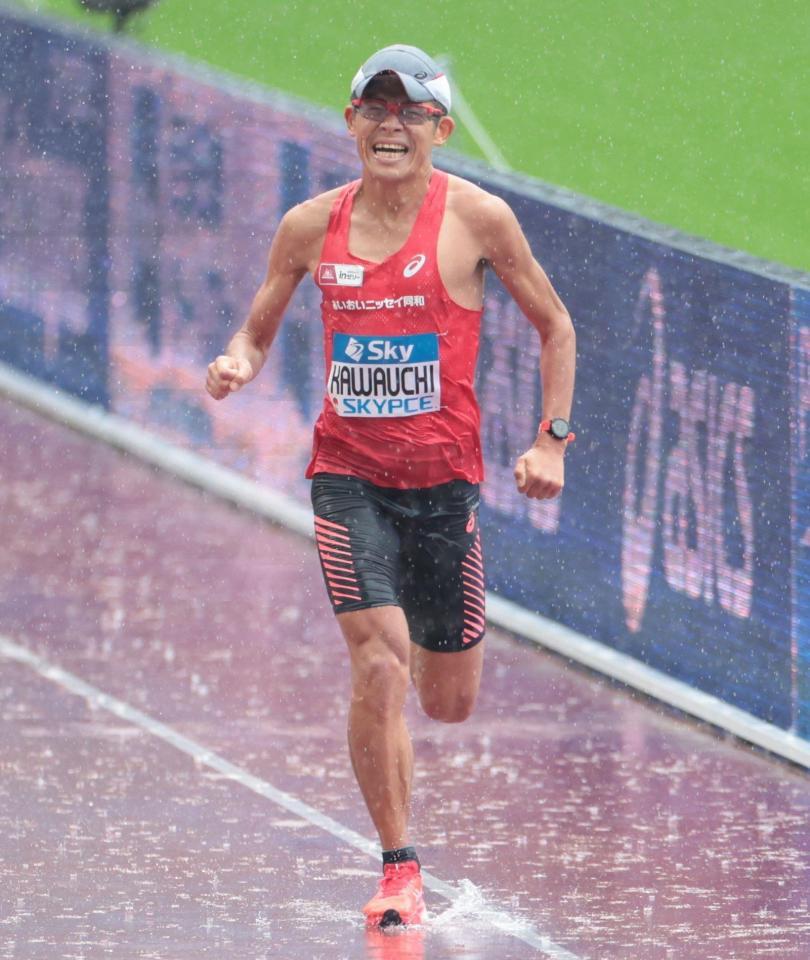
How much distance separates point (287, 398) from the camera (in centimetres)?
1434

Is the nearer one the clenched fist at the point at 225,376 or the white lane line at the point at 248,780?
the white lane line at the point at 248,780

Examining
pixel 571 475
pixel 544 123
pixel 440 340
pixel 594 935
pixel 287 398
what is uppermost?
pixel 440 340

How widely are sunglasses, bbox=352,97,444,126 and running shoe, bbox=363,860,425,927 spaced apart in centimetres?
217

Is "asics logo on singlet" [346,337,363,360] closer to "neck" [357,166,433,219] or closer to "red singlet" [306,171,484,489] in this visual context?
"red singlet" [306,171,484,489]

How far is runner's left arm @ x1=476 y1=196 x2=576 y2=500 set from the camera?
25.6 feet

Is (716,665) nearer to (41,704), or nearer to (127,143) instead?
(41,704)

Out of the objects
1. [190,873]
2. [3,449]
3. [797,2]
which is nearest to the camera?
[190,873]

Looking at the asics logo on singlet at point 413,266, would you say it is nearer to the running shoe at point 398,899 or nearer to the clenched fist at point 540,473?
the clenched fist at point 540,473

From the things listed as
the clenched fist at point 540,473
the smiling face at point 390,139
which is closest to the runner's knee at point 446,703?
the clenched fist at point 540,473

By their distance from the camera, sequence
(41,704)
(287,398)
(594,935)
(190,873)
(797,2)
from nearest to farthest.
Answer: (594,935), (190,873), (41,704), (287,398), (797,2)

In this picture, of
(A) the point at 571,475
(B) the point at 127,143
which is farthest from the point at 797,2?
(A) the point at 571,475

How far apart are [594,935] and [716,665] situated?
10.9 ft

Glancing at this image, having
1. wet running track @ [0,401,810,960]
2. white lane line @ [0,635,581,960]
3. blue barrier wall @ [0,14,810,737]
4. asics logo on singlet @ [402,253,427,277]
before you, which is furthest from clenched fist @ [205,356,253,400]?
blue barrier wall @ [0,14,810,737]

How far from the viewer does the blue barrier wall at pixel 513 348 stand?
10.2 metres
